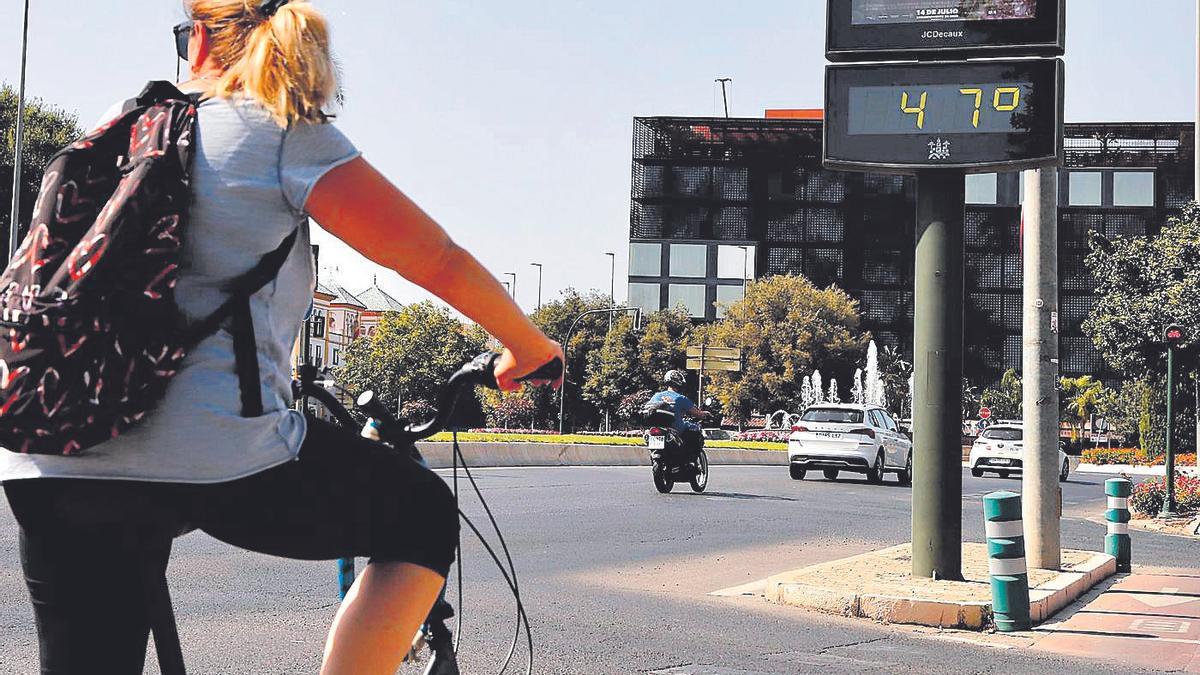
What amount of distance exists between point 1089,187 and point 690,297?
91.3 feet

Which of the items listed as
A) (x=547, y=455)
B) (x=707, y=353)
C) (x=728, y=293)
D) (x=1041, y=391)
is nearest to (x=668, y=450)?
(x=1041, y=391)

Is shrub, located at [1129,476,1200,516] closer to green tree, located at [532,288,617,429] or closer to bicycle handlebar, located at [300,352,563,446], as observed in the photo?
bicycle handlebar, located at [300,352,563,446]

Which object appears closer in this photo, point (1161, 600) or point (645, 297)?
point (1161, 600)

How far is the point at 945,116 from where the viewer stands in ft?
29.4

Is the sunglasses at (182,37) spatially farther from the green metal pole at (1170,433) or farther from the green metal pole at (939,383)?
the green metal pole at (1170,433)

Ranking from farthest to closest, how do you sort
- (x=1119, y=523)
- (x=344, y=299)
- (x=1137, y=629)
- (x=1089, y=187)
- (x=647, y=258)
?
(x=344, y=299), (x=647, y=258), (x=1089, y=187), (x=1119, y=523), (x=1137, y=629)

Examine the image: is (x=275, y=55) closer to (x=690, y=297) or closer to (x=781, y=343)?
(x=781, y=343)

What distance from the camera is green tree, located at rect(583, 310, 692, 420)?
8219 centimetres

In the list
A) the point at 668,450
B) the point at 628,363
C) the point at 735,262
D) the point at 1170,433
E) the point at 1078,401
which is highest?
the point at 735,262

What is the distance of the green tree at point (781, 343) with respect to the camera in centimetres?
8025

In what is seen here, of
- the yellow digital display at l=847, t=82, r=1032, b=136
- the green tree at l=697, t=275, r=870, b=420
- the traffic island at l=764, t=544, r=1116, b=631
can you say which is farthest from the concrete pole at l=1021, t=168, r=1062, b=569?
the green tree at l=697, t=275, r=870, b=420

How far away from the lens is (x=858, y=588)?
28.1 feet

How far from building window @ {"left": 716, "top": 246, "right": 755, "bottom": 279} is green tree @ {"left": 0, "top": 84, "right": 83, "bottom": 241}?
5830 cm

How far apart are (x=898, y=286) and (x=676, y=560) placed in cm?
9115
